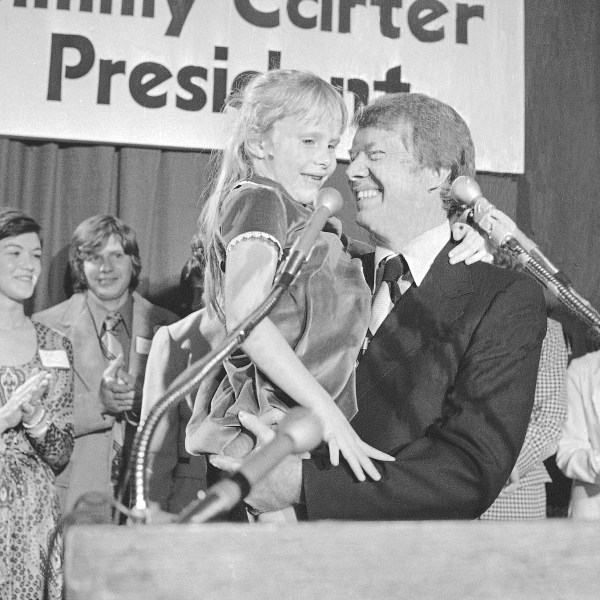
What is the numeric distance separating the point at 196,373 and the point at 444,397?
0.74 meters

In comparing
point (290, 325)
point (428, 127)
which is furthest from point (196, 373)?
point (428, 127)

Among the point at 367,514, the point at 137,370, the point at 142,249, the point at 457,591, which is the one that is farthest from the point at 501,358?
the point at 142,249

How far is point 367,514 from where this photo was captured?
1495 millimetres

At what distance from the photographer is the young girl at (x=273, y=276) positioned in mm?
1479

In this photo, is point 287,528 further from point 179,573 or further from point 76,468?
point 76,468

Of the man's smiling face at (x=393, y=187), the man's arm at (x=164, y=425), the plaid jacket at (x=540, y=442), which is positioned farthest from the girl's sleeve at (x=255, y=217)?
the plaid jacket at (x=540, y=442)

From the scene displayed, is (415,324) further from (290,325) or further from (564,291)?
(564,291)

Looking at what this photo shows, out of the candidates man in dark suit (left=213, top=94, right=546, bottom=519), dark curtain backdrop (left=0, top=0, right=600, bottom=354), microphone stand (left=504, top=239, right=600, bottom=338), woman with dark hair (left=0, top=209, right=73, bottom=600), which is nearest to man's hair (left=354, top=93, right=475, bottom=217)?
man in dark suit (left=213, top=94, right=546, bottom=519)

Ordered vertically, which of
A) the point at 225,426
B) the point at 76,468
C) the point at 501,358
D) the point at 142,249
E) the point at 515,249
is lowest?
the point at 76,468

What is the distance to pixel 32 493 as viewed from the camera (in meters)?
2.61

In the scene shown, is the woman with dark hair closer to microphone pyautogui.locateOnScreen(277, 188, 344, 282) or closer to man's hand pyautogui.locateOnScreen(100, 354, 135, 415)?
man's hand pyautogui.locateOnScreen(100, 354, 135, 415)

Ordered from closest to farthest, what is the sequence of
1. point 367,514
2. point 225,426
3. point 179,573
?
point 179,573, point 367,514, point 225,426

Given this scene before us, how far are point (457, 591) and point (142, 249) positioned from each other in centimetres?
266

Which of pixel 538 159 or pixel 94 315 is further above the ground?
pixel 538 159
